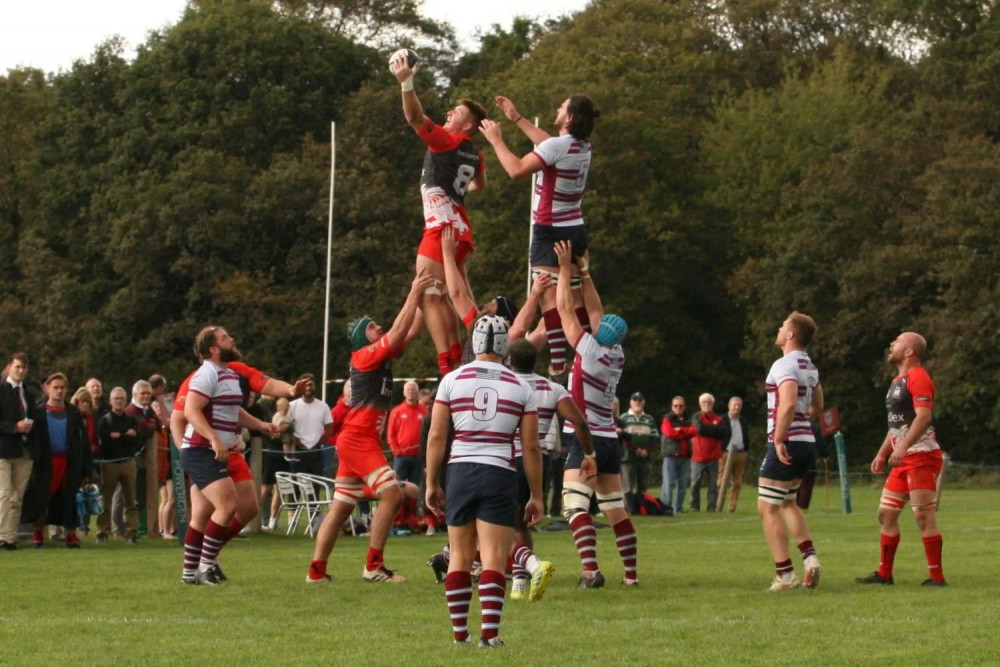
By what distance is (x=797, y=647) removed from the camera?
1025 centimetres

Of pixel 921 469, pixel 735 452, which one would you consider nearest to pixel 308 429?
pixel 735 452

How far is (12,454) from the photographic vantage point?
1939 centimetres

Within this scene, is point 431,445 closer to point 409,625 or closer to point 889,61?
point 409,625

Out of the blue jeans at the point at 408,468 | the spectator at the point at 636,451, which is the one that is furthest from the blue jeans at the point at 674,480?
the blue jeans at the point at 408,468

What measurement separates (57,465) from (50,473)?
1.20 ft

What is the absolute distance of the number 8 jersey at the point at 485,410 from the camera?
10.2 m

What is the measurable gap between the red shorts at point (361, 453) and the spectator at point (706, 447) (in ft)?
50.2

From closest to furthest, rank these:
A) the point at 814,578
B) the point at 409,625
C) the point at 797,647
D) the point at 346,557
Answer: the point at 797,647
the point at 409,625
the point at 814,578
the point at 346,557

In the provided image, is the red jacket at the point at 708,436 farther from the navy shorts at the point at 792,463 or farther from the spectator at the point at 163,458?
the navy shorts at the point at 792,463

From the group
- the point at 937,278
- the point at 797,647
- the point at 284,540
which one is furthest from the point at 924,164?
the point at 797,647

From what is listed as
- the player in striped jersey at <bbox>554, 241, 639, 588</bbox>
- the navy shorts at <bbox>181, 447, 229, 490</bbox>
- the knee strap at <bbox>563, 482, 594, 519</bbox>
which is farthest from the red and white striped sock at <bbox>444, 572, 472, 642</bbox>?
the navy shorts at <bbox>181, 447, 229, 490</bbox>

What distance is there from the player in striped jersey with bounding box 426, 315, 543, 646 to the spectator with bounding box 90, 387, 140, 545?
37.1 feet

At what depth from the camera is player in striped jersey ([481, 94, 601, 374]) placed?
14531 mm

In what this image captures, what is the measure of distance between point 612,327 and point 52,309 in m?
47.9
